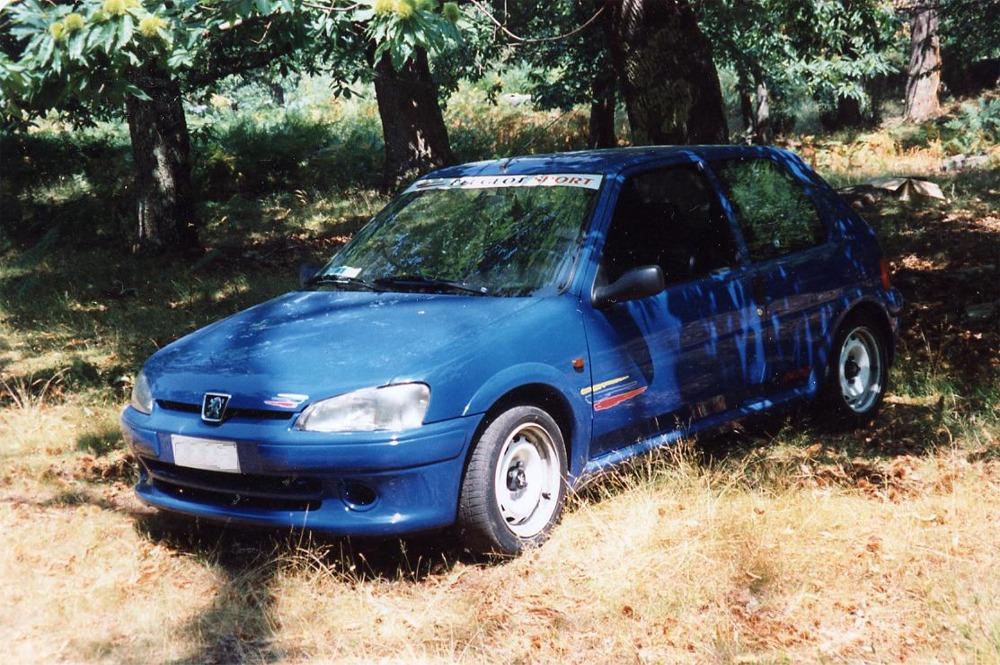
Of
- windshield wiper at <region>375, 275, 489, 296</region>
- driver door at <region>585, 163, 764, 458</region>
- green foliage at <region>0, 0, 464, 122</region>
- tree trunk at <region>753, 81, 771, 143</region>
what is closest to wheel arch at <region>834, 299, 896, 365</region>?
driver door at <region>585, 163, 764, 458</region>

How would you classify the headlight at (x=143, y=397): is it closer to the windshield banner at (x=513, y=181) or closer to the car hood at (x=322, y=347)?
the car hood at (x=322, y=347)

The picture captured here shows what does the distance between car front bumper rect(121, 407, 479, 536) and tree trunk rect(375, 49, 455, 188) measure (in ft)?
39.4

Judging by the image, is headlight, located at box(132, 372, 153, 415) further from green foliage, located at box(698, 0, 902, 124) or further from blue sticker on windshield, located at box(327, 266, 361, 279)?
green foliage, located at box(698, 0, 902, 124)

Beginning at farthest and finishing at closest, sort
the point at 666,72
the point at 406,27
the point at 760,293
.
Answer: the point at 666,72
the point at 760,293
the point at 406,27

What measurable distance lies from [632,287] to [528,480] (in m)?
1.02

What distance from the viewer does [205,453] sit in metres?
4.98

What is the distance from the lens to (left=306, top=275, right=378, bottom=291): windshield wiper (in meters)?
6.02

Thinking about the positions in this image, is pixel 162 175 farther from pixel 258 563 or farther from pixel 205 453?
pixel 205 453

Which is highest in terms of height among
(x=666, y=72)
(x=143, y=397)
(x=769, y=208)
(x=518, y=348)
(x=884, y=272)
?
(x=666, y=72)

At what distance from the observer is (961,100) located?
29766 millimetres

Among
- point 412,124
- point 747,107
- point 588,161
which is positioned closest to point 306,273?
point 588,161

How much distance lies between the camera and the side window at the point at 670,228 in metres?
5.82

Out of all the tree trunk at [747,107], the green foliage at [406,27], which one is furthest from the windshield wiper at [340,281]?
the tree trunk at [747,107]

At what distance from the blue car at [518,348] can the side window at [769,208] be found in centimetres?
2
